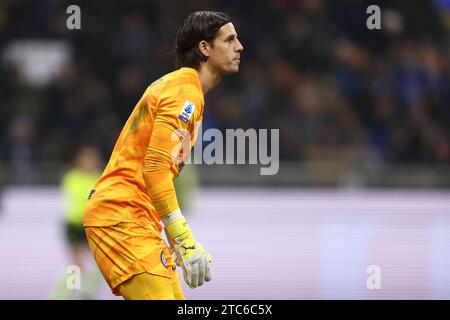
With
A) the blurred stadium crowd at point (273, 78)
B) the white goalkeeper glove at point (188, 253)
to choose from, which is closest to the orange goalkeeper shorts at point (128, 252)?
the white goalkeeper glove at point (188, 253)

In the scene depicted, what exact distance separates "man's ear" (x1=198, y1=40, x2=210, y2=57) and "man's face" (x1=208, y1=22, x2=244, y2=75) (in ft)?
0.05

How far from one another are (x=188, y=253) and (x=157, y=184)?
12.9 inches

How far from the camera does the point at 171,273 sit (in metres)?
4.41

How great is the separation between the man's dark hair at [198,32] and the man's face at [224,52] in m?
0.02

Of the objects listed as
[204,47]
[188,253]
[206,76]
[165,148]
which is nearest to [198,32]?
Answer: [204,47]

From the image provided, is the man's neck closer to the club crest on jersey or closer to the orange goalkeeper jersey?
the orange goalkeeper jersey

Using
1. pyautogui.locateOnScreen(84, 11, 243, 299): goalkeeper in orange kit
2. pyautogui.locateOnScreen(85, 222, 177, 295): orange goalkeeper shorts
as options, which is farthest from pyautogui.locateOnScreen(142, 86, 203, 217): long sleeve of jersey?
pyautogui.locateOnScreen(85, 222, 177, 295): orange goalkeeper shorts

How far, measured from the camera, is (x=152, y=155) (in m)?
4.20

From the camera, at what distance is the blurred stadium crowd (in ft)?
37.9

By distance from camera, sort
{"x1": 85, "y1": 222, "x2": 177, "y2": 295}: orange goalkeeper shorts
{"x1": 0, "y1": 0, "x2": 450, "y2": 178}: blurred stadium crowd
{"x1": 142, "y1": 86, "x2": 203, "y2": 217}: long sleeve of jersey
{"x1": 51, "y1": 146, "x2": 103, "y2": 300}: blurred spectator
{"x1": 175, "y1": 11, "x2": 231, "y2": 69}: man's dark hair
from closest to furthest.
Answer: {"x1": 142, "y1": 86, "x2": 203, "y2": 217}: long sleeve of jersey
{"x1": 85, "y1": 222, "x2": 177, "y2": 295}: orange goalkeeper shorts
{"x1": 175, "y1": 11, "x2": 231, "y2": 69}: man's dark hair
{"x1": 51, "y1": 146, "x2": 103, "y2": 300}: blurred spectator
{"x1": 0, "y1": 0, "x2": 450, "y2": 178}: blurred stadium crowd

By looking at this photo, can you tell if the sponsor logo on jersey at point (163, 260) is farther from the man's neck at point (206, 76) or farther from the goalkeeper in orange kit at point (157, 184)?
the man's neck at point (206, 76)

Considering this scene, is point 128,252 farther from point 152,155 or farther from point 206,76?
point 206,76
